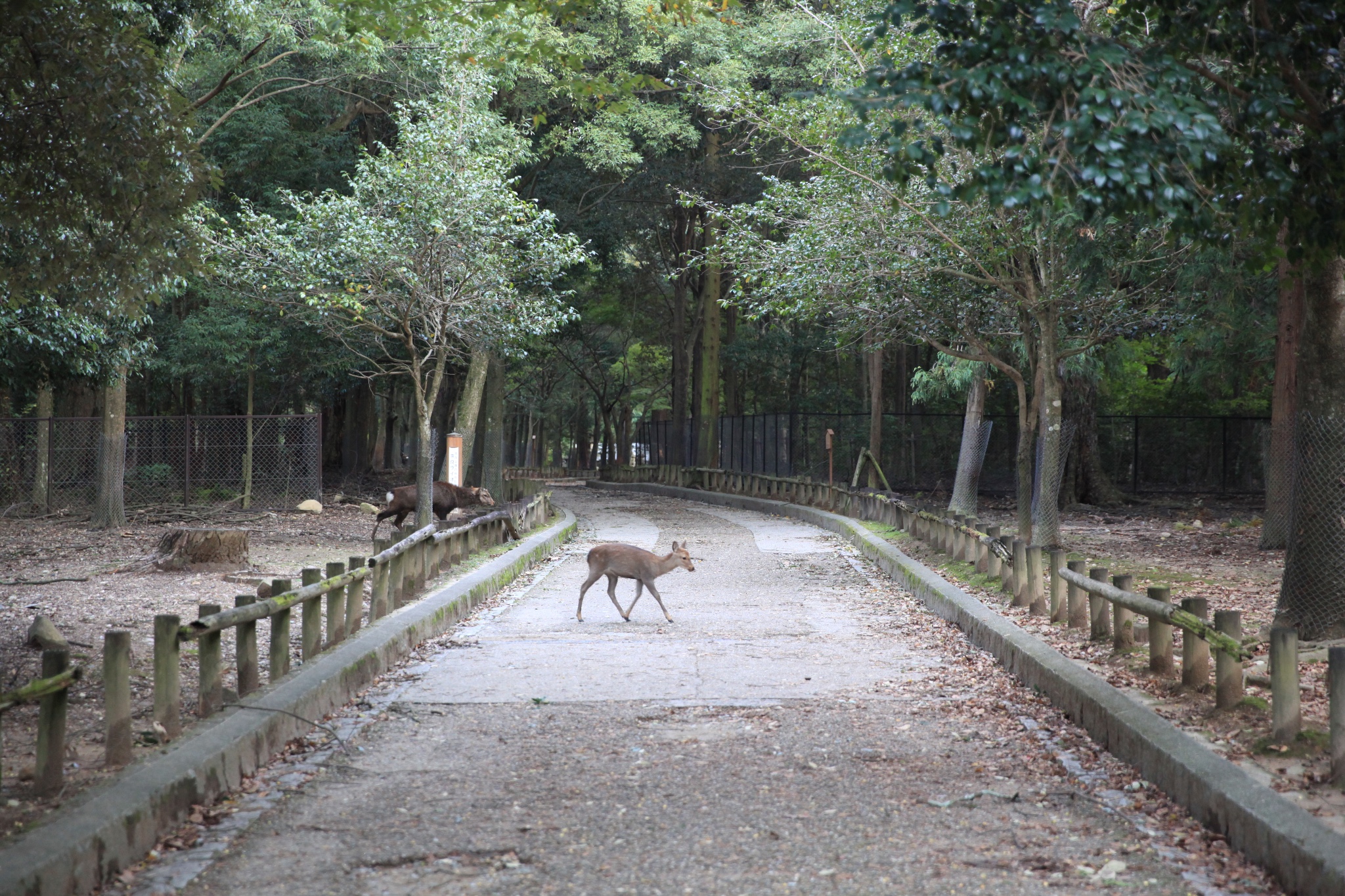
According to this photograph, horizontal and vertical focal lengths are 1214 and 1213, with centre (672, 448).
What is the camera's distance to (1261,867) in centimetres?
492

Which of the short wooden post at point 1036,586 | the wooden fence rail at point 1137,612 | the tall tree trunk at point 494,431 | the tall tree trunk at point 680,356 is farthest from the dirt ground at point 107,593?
the tall tree trunk at point 680,356

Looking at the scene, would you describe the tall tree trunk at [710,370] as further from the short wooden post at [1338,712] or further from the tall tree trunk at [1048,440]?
the short wooden post at [1338,712]

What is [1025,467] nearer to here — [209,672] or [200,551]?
[200,551]

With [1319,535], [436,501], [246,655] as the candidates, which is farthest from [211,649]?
[436,501]

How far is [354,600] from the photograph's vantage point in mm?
9625

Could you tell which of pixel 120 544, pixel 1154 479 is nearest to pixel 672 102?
pixel 1154 479

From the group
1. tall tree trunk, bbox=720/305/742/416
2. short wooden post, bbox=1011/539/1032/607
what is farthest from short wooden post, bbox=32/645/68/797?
tall tree trunk, bbox=720/305/742/416

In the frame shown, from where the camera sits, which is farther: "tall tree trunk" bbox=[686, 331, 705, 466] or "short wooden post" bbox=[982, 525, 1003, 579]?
"tall tree trunk" bbox=[686, 331, 705, 466]

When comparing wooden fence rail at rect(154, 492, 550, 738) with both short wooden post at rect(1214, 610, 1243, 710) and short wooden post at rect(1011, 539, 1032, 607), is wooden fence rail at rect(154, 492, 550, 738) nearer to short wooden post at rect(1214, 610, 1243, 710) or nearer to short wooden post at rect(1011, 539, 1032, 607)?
short wooden post at rect(1214, 610, 1243, 710)

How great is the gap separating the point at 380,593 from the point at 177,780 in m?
5.03

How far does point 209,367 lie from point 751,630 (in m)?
18.6

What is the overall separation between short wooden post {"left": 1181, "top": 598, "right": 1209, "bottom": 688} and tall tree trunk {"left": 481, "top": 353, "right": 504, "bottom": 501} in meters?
22.6

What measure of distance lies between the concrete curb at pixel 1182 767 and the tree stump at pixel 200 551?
29.4 ft

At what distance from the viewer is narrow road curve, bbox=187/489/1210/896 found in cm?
491
